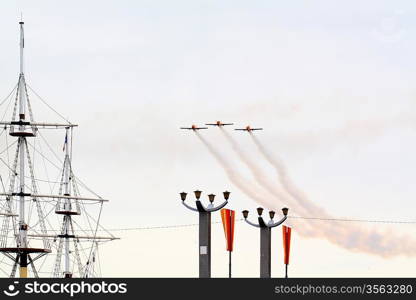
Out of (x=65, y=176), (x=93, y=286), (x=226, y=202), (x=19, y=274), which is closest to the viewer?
(x=93, y=286)

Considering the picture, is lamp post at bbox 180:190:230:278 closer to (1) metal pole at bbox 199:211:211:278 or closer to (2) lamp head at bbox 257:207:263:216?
(1) metal pole at bbox 199:211:211:278

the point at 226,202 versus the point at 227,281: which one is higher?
the point at 226,202

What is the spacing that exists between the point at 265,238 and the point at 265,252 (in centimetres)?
136

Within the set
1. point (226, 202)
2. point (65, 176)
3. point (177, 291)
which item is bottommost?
point (177, 291)

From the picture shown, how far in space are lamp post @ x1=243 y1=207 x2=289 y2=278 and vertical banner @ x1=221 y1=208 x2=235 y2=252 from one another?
6.94m

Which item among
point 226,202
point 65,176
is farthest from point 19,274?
point 226,202

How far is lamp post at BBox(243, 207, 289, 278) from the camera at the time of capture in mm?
117562

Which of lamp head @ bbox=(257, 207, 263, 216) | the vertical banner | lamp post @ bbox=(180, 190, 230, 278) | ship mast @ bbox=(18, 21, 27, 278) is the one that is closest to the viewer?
lamp post @ bbox=(180, 190, 230, 278)

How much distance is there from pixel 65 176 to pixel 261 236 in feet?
258

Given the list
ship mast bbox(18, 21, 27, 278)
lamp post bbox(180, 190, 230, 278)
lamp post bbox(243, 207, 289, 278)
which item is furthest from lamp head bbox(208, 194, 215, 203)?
ship mast bbox(18, 21, 27, 278)

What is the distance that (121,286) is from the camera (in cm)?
8212

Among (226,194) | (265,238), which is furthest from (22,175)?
(226,194)

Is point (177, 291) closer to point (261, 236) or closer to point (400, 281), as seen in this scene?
point (400, 281)

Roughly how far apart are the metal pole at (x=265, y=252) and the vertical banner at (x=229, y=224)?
821 cm
